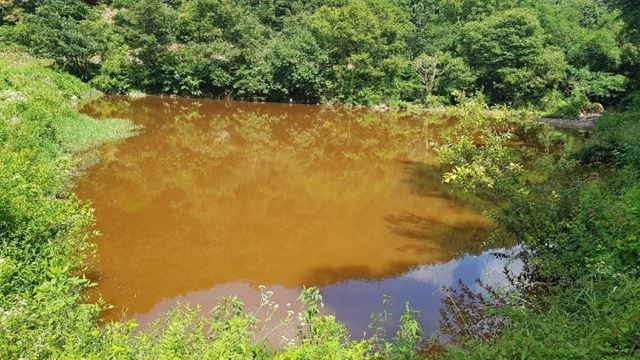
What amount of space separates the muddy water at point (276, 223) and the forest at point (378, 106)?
0.72 m

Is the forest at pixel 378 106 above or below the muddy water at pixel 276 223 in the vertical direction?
above

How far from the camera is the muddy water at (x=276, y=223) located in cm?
858

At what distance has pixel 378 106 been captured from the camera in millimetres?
31906

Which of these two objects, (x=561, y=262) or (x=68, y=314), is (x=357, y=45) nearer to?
(x=561, y=262)

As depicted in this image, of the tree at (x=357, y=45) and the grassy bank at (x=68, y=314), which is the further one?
the tree at (x=357, y=45)

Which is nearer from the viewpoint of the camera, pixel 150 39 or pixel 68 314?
pixel 68 314

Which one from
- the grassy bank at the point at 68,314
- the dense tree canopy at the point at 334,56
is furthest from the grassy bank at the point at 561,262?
the dense tree canopy at the point at 334,56

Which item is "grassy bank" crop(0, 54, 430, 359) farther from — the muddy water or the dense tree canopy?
the dense tree canopy

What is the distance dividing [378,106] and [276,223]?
71.0 feet

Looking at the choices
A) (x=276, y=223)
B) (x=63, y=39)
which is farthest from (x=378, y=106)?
(x=276, y=223)

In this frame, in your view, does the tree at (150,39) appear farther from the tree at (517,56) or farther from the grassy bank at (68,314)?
the grassy bank at (68,314)

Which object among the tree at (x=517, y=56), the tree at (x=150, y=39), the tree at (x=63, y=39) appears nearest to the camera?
the tree at (x=63, y=39)

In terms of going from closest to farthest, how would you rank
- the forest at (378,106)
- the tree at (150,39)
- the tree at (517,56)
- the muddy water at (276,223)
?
the forest at (378,106)
the muddy water at (276,223)
the tree at (517,56)
the tree at (150,39)

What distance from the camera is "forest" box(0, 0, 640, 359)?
4.46 m
